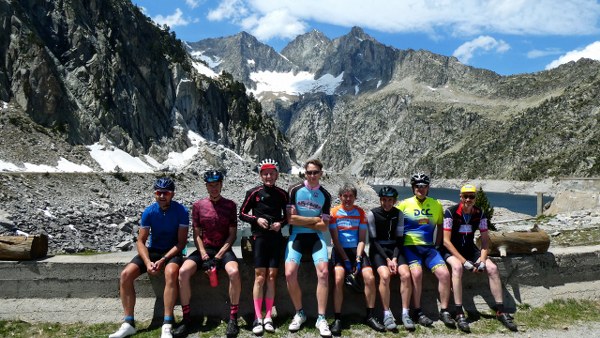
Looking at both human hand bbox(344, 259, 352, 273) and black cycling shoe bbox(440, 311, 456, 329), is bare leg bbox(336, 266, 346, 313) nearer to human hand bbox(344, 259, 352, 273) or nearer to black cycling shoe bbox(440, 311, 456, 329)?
human hand bbox(344, 259, 352, 273)

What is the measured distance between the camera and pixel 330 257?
793 cm

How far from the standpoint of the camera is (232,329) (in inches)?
283

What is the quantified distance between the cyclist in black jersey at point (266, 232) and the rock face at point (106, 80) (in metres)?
61.1

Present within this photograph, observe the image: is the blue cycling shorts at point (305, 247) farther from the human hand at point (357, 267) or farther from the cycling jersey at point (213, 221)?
the cycling jersey at point (213, 221)

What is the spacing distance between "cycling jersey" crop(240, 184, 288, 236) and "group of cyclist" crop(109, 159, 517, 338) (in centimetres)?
2

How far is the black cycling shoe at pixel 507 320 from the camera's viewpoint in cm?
746

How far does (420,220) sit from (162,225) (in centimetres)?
464

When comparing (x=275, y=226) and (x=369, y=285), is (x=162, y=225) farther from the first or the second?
(x=369, y=285)

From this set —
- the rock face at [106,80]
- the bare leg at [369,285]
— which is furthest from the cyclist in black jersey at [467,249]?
the rock face at [106,80]

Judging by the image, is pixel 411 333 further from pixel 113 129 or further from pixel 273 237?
pixel 113 129

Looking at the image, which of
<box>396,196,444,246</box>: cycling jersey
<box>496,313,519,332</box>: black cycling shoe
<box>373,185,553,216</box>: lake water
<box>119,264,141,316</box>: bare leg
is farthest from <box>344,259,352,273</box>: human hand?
<box>373,185,553,216</box>: lake water

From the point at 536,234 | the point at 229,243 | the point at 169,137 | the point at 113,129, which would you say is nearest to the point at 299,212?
the point at 229,243

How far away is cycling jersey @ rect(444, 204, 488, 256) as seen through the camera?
26.9ft

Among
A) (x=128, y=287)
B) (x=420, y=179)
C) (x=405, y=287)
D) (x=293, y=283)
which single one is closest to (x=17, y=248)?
(x=128, y=287)
